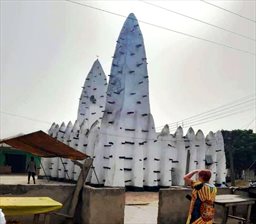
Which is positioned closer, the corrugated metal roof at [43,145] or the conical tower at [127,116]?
the corrugated metal roof at [43,145]

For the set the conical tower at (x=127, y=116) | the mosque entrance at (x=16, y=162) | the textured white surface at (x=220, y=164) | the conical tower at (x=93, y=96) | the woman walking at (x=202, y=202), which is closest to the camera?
the woman walking at (x=202, y=202)

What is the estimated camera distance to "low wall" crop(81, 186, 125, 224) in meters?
9.61

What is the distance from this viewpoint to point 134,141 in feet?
92.7

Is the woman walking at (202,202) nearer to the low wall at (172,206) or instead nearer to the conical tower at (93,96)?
the low wall at (172,206)

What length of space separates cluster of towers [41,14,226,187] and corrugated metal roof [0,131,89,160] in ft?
49.5

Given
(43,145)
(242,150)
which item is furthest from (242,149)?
(43,145)

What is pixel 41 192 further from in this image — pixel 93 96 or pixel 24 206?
pixel 93 96

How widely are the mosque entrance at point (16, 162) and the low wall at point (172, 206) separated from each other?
38.6 metres

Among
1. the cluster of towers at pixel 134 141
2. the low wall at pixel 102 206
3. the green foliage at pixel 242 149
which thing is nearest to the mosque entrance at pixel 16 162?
the cluster of towers at pixel 134 141

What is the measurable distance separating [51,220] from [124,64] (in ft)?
74.1

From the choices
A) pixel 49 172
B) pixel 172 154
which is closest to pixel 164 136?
pixel 172 154

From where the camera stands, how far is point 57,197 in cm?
991

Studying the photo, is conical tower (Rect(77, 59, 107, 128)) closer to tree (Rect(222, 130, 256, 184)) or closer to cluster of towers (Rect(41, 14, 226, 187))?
cluster of towers (Rect(41, 14, 226, 187))

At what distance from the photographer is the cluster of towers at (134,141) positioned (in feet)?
89.2
